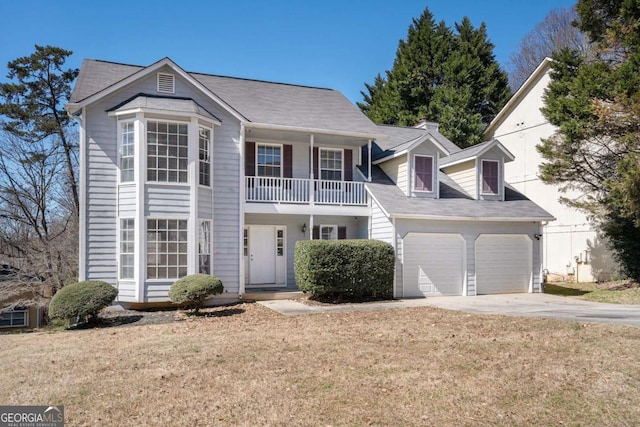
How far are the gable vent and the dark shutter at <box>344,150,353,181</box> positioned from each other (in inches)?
271

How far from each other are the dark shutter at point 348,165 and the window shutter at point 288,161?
2.21m

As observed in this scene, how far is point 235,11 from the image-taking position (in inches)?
549

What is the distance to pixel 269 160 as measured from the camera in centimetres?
1752

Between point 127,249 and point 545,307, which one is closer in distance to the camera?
point 545,307

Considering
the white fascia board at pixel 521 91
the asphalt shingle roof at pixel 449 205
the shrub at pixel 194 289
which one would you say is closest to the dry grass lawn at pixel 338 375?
the shrub at pixel 194 289

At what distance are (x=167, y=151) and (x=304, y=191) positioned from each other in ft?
16.5

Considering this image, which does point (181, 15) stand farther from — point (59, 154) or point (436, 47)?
point (436, 47)

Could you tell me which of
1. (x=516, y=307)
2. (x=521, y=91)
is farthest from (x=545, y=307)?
(x=521, y=91)

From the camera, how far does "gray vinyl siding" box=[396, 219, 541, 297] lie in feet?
53.0

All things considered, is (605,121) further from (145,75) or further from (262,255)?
(145,75)

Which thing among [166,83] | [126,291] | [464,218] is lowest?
[126,291]

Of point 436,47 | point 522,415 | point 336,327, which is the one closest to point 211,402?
point 522,415

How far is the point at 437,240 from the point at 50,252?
17.0 m

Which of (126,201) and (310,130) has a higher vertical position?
(310,130)
